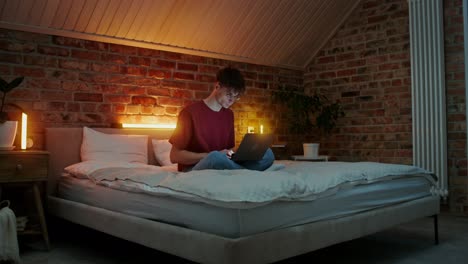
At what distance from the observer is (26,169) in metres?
3.48

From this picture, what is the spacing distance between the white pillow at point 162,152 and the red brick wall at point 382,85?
97.9 inches

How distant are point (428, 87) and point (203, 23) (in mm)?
2435

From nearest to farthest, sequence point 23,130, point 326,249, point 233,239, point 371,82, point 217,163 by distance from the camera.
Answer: point 233,239 → point 217,163 → point 326,249 → point 23,130 → point 371,82

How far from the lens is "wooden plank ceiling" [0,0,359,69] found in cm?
411

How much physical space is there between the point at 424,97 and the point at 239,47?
2091mm

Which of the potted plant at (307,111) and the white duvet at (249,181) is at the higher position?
the potted plant at (307,111)

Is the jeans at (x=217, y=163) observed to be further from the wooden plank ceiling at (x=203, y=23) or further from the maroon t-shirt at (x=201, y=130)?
the wooden plank ceiling at (x=203, y=23)

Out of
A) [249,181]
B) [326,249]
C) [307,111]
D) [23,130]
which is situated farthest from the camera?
[307,111]

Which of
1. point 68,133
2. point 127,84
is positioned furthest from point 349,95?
point 68,133

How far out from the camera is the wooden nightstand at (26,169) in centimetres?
338

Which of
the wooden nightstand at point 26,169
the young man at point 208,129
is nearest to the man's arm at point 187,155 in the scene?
the young man at point 208,129

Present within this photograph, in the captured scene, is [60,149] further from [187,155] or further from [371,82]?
[371,82]

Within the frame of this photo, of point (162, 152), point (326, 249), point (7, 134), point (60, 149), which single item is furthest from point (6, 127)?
point (326, 249)

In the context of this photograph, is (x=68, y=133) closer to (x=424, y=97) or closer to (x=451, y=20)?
(x=424, y=97)
